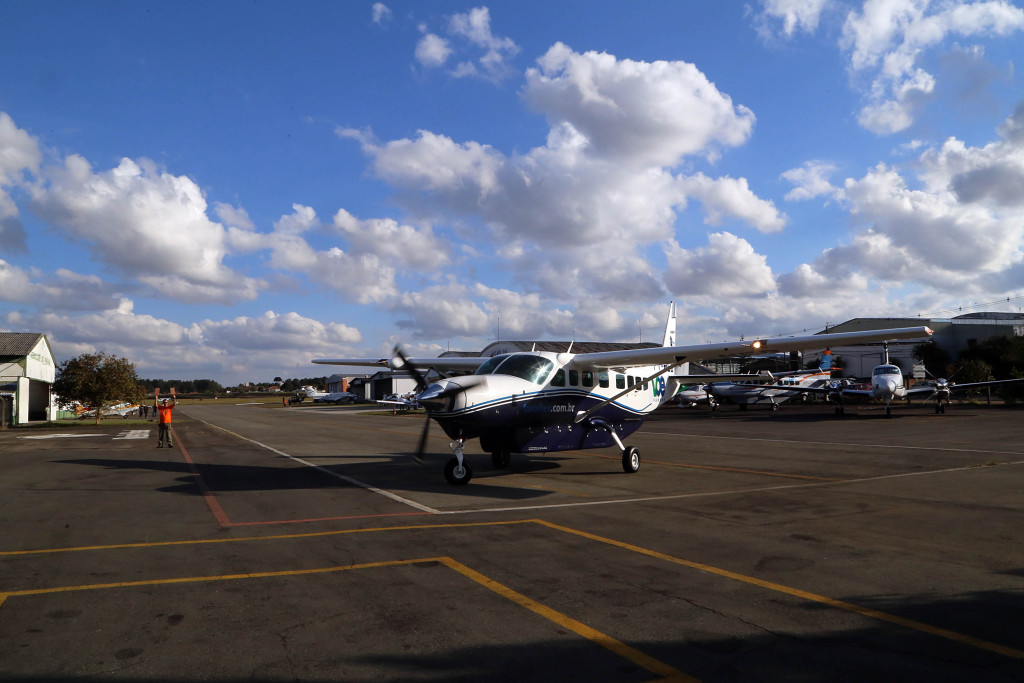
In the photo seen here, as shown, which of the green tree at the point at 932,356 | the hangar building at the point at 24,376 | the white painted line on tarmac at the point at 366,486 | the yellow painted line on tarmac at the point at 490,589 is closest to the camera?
the yellow painted line on tarmac at the point at 490,589

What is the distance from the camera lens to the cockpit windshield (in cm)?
1391

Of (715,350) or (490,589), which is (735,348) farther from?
(490,589)

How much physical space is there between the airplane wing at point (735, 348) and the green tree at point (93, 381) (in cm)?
3557

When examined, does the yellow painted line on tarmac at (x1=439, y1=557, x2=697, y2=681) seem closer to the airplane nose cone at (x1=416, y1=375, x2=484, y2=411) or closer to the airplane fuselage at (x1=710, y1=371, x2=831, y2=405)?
the airplane nose cone at (x1=416, y1=375, x2=484, y2=411)

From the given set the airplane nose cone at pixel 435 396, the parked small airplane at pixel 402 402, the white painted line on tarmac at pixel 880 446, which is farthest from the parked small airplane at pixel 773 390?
the airplane nose cone at pixel 435 396

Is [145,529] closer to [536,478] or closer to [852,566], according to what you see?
[536,478]

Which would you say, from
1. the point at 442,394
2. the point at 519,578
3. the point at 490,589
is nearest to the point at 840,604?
the point at 519,578

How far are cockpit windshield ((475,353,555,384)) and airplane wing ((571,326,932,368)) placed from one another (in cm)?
92

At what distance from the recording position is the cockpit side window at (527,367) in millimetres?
13883

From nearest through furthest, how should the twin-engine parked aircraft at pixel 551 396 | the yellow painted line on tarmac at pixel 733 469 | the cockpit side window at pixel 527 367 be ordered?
the twin-engine parked aircraft at pixel 551 396 < the yellow painted line on tarmac at pixel 733 469 < the cockpit side window at pixel 527 367

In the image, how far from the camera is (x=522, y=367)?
554 inches

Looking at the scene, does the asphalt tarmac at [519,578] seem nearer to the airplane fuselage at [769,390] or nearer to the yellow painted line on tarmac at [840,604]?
the yellow painted line on tarmac at [840,604]

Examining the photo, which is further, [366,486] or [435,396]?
[366,486]

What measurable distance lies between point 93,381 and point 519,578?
4105 cm
